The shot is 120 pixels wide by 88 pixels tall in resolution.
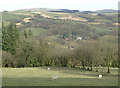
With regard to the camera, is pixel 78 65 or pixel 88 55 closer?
pixel 88 55

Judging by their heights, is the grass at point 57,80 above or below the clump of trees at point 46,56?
above

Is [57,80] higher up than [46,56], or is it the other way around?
[57,80]

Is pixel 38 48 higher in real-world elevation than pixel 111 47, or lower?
lower

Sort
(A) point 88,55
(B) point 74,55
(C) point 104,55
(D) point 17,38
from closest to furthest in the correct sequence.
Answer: (C) point 104,55 < (A) point 88,55 < (B) point 74,55 < (D) point 17,38

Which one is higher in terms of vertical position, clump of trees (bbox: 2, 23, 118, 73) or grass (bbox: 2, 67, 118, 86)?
grass (bbox: 2, 67, 118, 86)

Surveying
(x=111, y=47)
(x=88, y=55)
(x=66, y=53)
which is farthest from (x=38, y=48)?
(x=111, y=47)

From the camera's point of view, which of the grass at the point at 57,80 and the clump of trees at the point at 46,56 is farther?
the clump of trees at the point at 46,56

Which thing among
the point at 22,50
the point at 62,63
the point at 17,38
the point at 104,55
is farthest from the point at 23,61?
the point at 104,55

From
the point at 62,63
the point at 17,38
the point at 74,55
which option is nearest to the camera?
the point at 74,55

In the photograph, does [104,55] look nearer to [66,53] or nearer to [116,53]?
[116,53]

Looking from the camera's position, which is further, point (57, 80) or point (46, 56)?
point (46, 56)

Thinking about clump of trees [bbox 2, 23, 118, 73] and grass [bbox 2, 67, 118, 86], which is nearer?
grass [bbox 2, 67, 118, 86]
